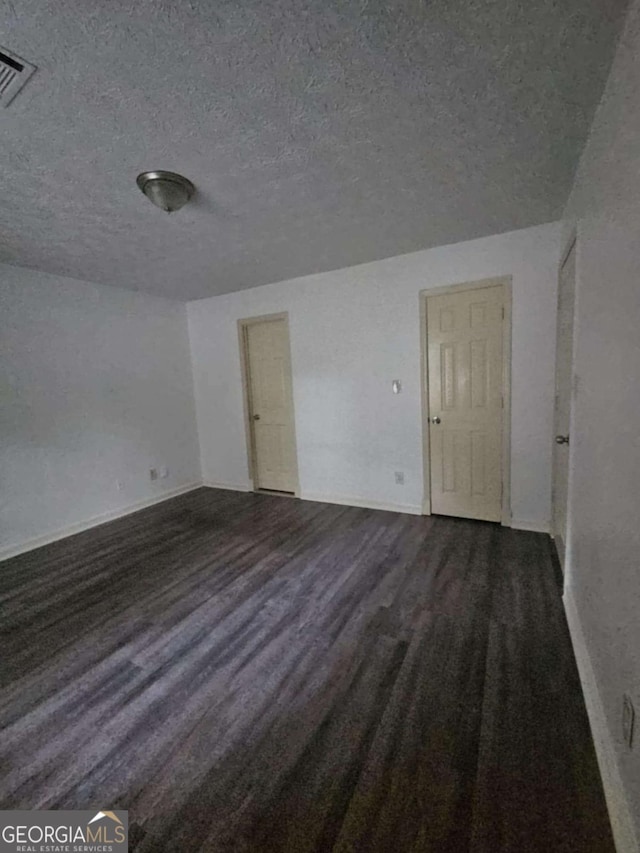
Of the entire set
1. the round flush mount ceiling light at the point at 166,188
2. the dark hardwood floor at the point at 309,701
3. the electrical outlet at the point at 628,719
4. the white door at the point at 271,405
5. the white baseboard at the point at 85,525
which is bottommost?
the dark hardwood floor at the point at 309,701

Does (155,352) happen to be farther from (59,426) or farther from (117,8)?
(117,8)

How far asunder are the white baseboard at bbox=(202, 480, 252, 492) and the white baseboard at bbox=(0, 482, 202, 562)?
26cm

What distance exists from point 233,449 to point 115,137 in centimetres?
353

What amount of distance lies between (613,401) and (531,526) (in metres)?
2.18

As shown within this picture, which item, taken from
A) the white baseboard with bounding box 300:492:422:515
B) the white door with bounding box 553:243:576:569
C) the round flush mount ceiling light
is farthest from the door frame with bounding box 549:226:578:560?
the round flush mount ceiling light

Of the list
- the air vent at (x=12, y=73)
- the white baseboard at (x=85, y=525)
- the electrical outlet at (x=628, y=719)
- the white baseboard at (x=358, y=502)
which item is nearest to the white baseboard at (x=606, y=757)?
the electrical outlet at (x=628, y=719)

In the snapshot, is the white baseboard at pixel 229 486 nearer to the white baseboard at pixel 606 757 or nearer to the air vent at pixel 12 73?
the white baseboard at pixel 606 757

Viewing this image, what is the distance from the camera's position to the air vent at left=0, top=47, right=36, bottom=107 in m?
1.19

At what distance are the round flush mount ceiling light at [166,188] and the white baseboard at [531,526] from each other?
11.2 ft

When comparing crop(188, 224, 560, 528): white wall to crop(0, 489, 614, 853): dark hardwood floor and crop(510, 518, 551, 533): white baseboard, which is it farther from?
crop(0, 489, 614, 853): dark hardwood floor

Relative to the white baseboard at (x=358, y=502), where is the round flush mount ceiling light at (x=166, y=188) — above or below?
above

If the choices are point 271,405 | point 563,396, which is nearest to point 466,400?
point 563,396

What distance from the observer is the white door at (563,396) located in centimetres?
219

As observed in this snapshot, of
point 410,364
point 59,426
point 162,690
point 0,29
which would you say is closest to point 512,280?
point 410,364
